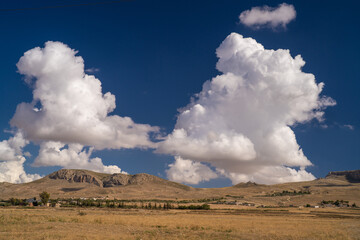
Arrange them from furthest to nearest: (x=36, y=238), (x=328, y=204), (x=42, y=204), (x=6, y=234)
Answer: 1. (x=328, y=204)
2. (x=42, y=204)
3. (x=6, y=234)
4. (x=36, y=238)

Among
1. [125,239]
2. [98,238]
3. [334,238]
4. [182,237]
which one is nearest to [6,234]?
[98,238]

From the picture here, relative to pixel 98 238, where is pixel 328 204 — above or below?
below

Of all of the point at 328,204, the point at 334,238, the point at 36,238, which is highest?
the point at 36,238

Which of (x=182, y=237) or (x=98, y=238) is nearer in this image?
(x=98, y=238)

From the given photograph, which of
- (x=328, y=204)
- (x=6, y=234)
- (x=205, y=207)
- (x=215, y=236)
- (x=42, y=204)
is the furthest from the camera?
(x=328, y=204)

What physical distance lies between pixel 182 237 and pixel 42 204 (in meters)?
122

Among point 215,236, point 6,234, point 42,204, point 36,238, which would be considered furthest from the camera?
point 42,204

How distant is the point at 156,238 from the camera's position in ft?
104

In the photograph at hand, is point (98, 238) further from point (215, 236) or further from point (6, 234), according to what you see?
point (215, 236)

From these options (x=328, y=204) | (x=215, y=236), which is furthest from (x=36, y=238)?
(x=328, y=204)

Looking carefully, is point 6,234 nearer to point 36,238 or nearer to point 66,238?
point 36,238

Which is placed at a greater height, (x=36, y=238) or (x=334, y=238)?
(x=36, y=238)

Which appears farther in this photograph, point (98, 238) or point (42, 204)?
point (42, 204)

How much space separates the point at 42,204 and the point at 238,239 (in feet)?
408
